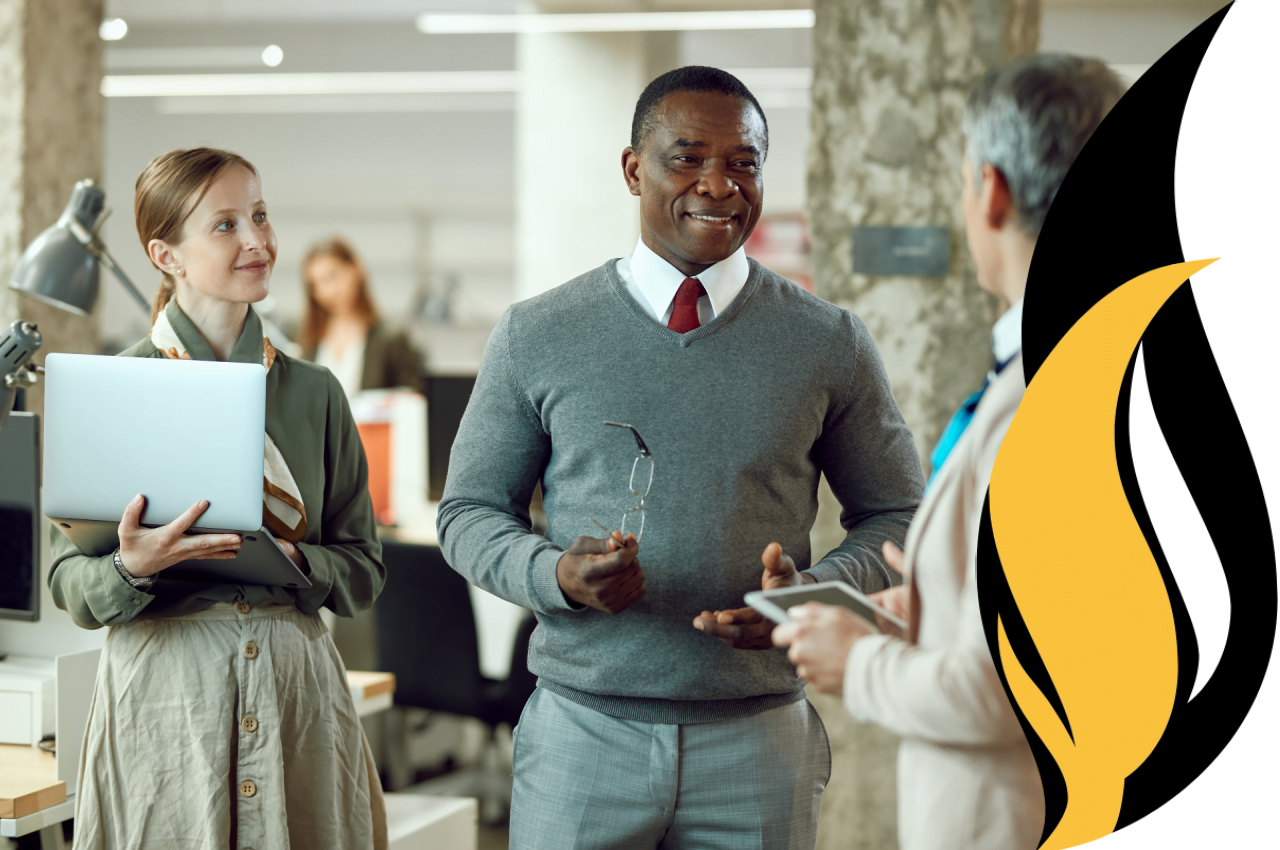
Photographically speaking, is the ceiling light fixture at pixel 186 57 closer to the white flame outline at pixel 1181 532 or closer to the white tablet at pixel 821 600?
the white tablet at pixel 821 600

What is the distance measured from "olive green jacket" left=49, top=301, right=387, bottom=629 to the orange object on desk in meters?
2.08

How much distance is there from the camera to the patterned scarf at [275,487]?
62.0 inches

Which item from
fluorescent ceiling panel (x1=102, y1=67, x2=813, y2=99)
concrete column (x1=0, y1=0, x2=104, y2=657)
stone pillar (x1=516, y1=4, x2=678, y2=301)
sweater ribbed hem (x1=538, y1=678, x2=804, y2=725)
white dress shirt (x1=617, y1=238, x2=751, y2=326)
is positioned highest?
fluorescent ceiling panel (x1=102, y1=67, x2=813, y2=99)

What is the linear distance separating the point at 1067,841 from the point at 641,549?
1.94 ft

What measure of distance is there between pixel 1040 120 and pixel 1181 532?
1.38 ft

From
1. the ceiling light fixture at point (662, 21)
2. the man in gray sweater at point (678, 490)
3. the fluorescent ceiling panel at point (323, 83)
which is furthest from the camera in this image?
the fluorescent ceiling panel at point (323, 83)

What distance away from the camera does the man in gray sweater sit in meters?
1.39

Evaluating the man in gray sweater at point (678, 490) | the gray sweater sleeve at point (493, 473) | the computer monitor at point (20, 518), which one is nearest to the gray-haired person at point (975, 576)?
the man in gray sweater at point (678, 490)

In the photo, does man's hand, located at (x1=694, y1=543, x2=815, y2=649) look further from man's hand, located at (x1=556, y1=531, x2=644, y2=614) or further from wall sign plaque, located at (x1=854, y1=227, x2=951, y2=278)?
wall sign plaque, located at (x1=854, y1=227, x2=951, y2=278)

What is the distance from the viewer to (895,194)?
276 cm

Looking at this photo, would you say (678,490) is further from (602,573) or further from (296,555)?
(296,555)

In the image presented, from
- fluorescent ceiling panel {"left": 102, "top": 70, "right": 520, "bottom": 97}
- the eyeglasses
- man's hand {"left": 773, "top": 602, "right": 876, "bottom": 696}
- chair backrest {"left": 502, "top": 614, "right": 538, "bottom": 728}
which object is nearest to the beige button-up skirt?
the eyeglasses

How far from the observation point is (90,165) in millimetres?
3068

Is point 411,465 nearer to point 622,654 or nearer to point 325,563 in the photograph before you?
point 325,563
